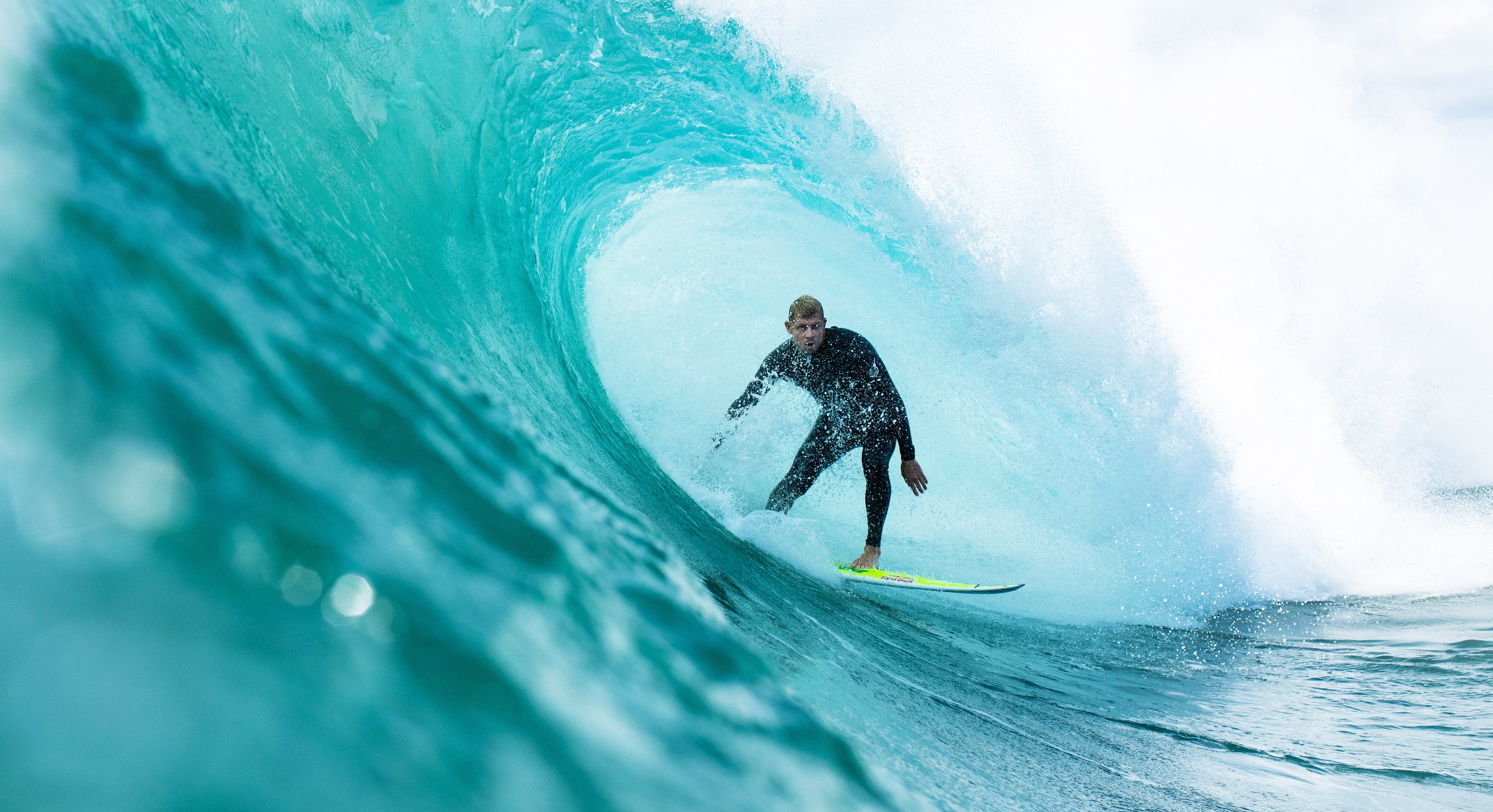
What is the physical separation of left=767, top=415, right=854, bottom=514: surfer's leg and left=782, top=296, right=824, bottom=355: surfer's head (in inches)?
21.7

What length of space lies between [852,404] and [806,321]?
1.93 feet

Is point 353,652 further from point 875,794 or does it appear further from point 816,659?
point 816,659

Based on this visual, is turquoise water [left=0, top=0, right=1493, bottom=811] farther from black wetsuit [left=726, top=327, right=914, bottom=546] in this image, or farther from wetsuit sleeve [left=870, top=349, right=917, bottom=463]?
wetsuit sleeve [left=870, top=349, right=917, bottom=463]

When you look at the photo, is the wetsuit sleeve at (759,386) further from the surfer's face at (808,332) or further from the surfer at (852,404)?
the surfer's face at (808,332)

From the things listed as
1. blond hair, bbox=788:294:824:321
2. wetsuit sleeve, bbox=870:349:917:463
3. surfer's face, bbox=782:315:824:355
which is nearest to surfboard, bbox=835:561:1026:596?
wetsuit sleeve, bbox=870:349:917:463

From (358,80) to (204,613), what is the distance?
4.36 metres

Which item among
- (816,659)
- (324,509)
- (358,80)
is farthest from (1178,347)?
(324,509)

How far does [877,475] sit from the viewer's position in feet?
13.8

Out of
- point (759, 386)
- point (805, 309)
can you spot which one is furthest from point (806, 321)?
point (759, 386)

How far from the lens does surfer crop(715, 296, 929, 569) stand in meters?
4.18

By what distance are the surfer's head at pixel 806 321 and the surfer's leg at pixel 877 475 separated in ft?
2.23

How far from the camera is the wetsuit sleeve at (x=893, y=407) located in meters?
4.18

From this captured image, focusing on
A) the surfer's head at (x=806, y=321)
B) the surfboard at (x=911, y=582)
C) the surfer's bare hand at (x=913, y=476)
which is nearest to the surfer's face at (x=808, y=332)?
the surfer's head at (x=806, y=321)

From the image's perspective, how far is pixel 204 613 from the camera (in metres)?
0.80
